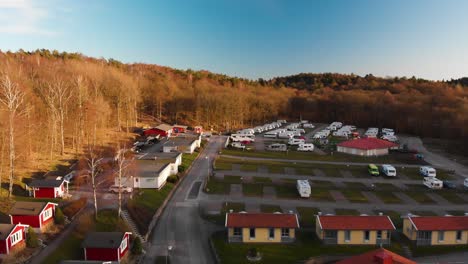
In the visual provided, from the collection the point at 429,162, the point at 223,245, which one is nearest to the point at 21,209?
the point at 223,245

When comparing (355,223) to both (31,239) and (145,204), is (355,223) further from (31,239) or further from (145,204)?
(31,239)

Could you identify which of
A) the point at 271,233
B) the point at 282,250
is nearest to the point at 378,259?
the point at 282,250

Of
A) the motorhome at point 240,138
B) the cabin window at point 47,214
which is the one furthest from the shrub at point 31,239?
the motorhome at point 240,138

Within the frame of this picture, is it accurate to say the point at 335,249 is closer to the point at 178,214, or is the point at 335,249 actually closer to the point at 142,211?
the point at 178,214

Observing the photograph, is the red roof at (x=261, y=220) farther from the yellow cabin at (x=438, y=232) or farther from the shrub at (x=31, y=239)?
the shrub at (x=31, y=239)

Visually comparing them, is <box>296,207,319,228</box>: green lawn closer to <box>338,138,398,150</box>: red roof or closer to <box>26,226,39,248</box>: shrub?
<box>26,226,39,248</box>: shrub

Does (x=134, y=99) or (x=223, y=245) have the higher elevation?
(x=134, y=99)

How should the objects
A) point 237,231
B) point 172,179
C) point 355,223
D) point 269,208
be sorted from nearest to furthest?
1. point 237,231
2. point 355,223
3. point 269,208
4. point 172,179
